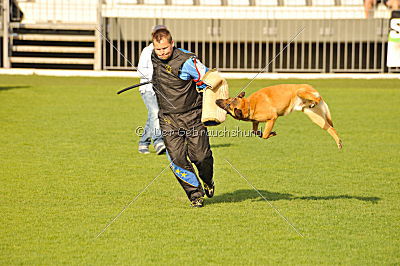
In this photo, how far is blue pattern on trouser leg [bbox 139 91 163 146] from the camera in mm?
11328

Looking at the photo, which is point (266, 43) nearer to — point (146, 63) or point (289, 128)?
point (289, 128)

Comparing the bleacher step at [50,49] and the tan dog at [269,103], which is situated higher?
the tan dog at [269,103]

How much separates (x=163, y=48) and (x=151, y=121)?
14.1ft

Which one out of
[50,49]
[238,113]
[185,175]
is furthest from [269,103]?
[50,49]

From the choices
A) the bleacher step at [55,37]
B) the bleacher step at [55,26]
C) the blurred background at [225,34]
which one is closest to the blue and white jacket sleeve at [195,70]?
the blurred background at [225,34]

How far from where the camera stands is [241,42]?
22.0 meters

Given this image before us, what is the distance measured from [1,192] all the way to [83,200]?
1026mm

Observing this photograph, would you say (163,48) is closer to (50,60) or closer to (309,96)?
(309,96)

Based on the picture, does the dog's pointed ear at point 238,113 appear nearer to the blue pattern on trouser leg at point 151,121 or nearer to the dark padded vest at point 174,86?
the dark padded vest at point 174,86

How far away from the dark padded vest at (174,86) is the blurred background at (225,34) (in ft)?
45.3

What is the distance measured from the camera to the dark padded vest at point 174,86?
7488mm

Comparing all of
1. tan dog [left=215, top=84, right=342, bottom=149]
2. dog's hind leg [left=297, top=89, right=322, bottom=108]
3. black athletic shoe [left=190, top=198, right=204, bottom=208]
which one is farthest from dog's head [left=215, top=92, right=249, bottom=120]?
black athletic shoe [left=190, top=198, right=204, bottom=208]

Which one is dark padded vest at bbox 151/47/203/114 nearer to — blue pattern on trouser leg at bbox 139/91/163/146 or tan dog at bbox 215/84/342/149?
tan dog at bbox 215/84/342/149

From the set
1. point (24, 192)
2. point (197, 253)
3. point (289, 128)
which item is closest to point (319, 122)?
point (197, 253)
